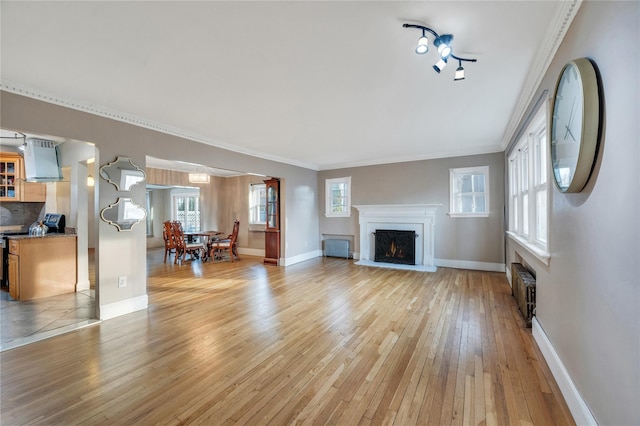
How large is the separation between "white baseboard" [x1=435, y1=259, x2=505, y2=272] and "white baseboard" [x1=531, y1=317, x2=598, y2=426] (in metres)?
3.32

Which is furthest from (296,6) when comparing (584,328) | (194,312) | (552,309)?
(194,312)

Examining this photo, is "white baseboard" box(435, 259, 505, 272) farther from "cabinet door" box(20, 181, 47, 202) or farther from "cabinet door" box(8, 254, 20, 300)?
"cabinet door" box(20, 181, 47, 202)

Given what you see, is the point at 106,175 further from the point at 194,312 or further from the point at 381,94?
the point at 381,94

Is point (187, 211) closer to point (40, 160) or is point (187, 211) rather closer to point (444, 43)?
point (40, 160)

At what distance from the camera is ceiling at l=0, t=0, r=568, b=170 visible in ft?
5.56

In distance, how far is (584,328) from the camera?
155 cm

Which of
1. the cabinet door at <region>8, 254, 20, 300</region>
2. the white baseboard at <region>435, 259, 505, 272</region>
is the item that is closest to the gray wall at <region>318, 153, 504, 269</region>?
the white baseboard at <region>435, 259, 505, 272</region>

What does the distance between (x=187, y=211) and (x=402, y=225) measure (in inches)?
316

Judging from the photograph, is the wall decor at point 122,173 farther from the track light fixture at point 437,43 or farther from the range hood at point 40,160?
the track light fixture at point 437,43

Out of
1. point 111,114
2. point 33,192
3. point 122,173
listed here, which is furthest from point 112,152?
point 33,192

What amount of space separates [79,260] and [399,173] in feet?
21.8

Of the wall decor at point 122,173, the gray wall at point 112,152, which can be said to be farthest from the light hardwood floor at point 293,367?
the wall decor at point 122,173

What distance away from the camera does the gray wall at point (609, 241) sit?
1.08m

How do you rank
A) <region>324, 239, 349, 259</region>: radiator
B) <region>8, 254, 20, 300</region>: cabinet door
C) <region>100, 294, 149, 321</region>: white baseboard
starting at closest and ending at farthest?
<region>100, 294, 149, 321</region>: white baseboard
<region>8, 254, 20, 300</region>: cabinet door
<region>324, 239, 349, 259</region>: radiator
